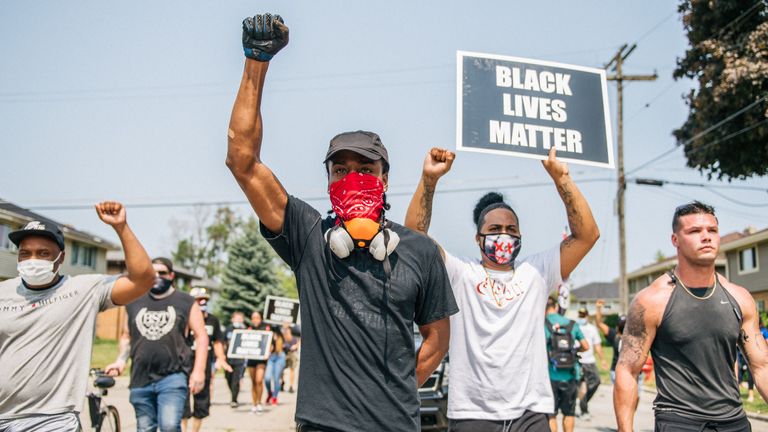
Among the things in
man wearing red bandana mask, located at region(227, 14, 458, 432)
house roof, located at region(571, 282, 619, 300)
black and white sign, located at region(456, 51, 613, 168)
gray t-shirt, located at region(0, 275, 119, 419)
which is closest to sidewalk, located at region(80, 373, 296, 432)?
gray t-shirt, located at region(0, 275, 119, 419)

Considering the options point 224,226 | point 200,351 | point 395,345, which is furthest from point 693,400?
point 224,226

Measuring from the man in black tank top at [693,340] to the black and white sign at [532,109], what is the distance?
2.84 feet

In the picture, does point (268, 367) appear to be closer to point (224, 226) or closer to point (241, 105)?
point (241, 105)

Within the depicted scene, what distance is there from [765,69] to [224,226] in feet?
234

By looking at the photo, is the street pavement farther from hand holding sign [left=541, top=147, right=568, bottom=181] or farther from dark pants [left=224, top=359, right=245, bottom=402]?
hand holding sign [left=541, top=147, right=568, bottom=181]

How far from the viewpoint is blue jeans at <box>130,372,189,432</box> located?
7.25 meters

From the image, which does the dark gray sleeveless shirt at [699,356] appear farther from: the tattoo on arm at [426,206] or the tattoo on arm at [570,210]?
the tattoo on arm at [426,206]

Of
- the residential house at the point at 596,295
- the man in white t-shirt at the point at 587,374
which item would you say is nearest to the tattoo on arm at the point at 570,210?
the man in white t-shirt at the point at 587,374

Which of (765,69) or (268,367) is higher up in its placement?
(765,69)

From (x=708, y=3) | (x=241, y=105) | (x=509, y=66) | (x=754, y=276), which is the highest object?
(x=708, y=3)

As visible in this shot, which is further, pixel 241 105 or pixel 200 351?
pixel 200 351

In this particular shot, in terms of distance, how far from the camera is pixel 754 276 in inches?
1654

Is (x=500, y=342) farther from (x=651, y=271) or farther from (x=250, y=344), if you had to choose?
(x=651, y=271)

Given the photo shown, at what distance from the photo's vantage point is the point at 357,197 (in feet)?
10.1
